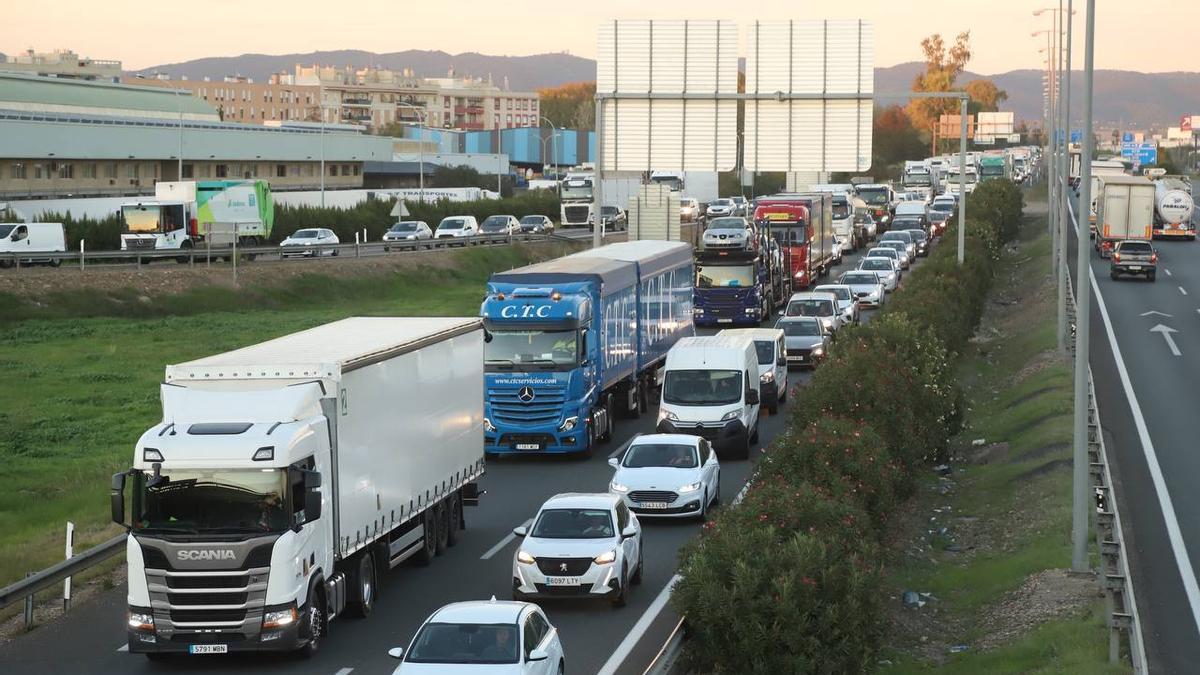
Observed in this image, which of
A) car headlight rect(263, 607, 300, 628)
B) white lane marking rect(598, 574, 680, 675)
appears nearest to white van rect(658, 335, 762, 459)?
white lane marking rect(598, 574, 680, 675)

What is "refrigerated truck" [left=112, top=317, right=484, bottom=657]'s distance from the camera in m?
17.5

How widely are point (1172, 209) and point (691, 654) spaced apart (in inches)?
→ 3092

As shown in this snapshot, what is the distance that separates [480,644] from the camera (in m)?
15.2

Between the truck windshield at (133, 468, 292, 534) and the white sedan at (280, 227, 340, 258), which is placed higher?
the white sedan at (280, 227, 340, 258)

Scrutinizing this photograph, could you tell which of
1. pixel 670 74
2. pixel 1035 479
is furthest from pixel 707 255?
pixel 1035 479

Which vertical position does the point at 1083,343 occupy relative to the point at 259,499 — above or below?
above

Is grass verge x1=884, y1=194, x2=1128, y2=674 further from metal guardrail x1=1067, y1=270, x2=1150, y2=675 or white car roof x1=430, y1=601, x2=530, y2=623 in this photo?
white car roof x1=430, y1=601, x2=530, y2=623

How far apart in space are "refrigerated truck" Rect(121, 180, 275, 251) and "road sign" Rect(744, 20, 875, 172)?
38233 mm

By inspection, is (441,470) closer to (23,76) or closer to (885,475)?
(885,475)

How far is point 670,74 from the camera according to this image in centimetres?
3638

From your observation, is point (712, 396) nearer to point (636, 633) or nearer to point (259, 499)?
point (636, 633)

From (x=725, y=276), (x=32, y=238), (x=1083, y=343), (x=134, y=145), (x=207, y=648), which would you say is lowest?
(x=207, y=648)

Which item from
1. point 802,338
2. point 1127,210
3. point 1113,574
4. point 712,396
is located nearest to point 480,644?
point 1113,574

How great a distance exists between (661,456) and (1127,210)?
55.1 m
